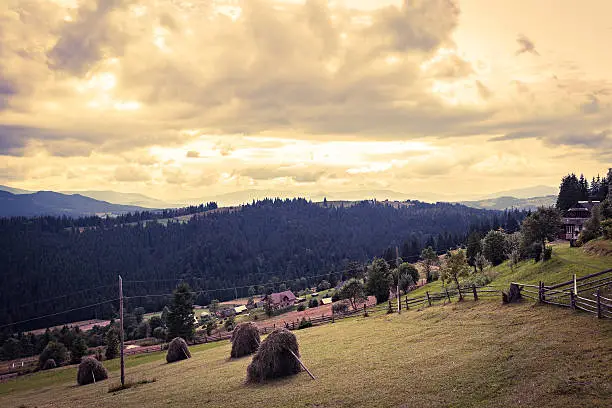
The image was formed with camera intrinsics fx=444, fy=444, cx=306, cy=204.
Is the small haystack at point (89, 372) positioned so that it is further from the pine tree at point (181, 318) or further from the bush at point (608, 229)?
the bush at point (608, 229)

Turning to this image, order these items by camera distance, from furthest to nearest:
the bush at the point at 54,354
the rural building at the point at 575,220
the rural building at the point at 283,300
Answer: the rural building at the point at 283,300
the rural building at the point at 575,220
the bush at the point at 54,354

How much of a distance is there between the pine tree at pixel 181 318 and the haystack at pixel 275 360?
202ft

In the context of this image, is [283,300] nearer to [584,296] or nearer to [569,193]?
[569,193]

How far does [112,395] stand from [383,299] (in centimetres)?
5867

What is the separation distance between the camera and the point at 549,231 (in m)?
49.7

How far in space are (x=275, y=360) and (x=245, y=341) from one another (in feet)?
41.6

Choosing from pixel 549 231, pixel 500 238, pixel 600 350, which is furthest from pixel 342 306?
pixel 600 350

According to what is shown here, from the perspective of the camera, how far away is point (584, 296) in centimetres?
2705

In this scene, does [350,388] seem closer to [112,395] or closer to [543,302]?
[543,302]

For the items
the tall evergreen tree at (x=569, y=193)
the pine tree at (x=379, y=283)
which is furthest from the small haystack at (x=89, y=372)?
the tall evergreen tree at (x=569, y=193)

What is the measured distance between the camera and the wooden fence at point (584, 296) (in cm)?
2275

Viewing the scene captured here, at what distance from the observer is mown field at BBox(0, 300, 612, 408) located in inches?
647

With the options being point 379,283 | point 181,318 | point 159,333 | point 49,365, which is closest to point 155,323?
point 159,333

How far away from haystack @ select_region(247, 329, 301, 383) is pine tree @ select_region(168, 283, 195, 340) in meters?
61.5
